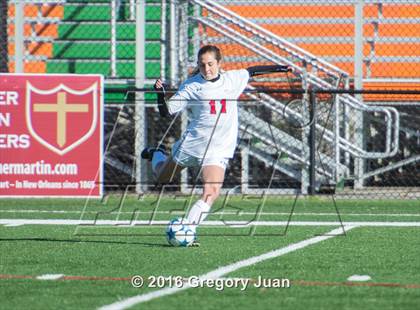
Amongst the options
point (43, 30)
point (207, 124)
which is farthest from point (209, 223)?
point (43, 30)

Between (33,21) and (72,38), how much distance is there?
651 millimetres

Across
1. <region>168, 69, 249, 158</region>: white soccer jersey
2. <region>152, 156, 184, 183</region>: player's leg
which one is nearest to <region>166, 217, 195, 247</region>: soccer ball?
<region>168, 69, 249, 158</region>: white soccer jersey

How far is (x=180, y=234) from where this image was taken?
8625mm

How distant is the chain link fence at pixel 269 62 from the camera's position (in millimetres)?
15359

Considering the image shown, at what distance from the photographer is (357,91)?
13820 mm

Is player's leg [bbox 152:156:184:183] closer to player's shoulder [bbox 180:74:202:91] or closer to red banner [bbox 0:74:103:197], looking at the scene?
player's shoulder [bbox 180:74:202:91]

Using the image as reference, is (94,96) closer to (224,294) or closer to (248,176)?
(248,176)

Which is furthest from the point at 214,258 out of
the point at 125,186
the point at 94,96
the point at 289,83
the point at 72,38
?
the point at 72,38

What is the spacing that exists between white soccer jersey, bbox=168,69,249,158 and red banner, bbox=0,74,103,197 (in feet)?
15.6

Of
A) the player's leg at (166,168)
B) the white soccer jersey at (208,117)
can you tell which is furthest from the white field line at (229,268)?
the player's leg at (166,168)

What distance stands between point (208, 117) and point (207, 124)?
59 mm

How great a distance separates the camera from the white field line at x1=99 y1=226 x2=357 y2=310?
5637 mm

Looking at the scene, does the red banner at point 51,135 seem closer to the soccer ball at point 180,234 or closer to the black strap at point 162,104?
the black strap at point 162,104

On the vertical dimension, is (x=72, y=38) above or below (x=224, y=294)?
above
